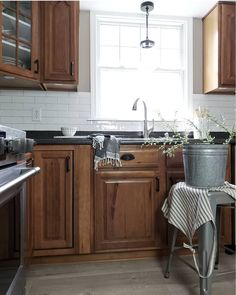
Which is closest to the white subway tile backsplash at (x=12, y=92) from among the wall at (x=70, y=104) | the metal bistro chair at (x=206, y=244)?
the wall at (x=70, y=104)

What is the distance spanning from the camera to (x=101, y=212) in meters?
1.92

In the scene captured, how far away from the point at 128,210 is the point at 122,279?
1.46 feet

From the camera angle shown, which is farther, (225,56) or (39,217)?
(225,56)

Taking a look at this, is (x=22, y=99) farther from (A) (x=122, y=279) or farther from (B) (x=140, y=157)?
(A) (x=122, y=279)

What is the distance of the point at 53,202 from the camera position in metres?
1.89

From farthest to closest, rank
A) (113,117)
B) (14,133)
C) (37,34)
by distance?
(113,117) < (37,34) < (14,133)

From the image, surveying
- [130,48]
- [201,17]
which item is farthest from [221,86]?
[130,48]

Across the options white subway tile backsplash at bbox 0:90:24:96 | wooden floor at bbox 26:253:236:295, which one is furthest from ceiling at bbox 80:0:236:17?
wooden floor at bbox 26:253:236:295

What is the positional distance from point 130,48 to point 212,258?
6.84 ft

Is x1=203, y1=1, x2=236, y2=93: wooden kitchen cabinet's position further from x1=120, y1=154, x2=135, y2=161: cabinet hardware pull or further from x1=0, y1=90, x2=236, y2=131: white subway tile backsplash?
x1=120, y1=154, x2=135, y2=161: cabinet hardware pull

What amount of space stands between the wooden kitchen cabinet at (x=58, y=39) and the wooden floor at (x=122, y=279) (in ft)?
4.76

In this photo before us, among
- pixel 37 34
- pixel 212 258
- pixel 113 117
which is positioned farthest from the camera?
pixel 113 117

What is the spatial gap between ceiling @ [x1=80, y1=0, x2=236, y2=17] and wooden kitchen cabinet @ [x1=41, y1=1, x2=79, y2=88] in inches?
14.0

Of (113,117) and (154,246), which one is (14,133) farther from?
(113,117)
